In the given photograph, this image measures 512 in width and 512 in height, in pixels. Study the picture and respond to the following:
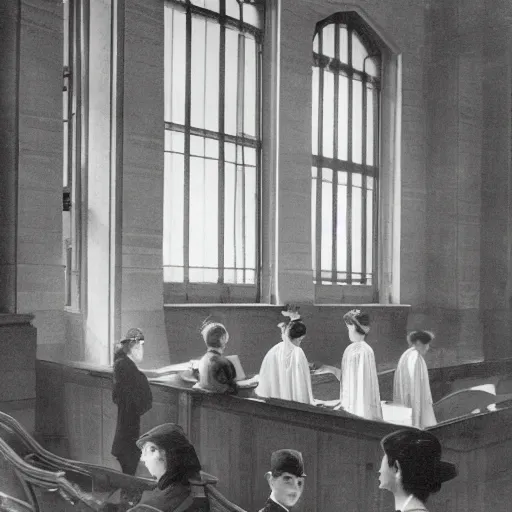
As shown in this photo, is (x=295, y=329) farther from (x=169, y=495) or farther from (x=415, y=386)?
(x=169, y=495)

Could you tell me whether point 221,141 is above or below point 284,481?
above

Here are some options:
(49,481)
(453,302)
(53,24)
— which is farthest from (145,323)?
(453,302)

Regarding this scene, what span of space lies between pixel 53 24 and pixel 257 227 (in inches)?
186

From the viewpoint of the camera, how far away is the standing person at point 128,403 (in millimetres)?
6145

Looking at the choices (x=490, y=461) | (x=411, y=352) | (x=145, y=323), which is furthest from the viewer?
(x=145, y=323)

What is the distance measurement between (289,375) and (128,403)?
2188 mm

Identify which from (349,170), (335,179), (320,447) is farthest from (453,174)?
(320,447)

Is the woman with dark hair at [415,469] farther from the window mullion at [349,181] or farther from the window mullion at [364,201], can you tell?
the window mullion at [364,201]

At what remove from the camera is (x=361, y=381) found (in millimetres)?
7551

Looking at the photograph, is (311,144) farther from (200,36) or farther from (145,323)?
(145,323)

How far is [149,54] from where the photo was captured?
9609mm

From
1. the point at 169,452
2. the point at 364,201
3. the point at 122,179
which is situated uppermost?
the point at 364,201

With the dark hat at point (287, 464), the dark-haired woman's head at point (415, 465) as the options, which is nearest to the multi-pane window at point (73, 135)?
the dark hat at point (287, 464)

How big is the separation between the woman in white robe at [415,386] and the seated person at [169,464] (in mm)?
5061
